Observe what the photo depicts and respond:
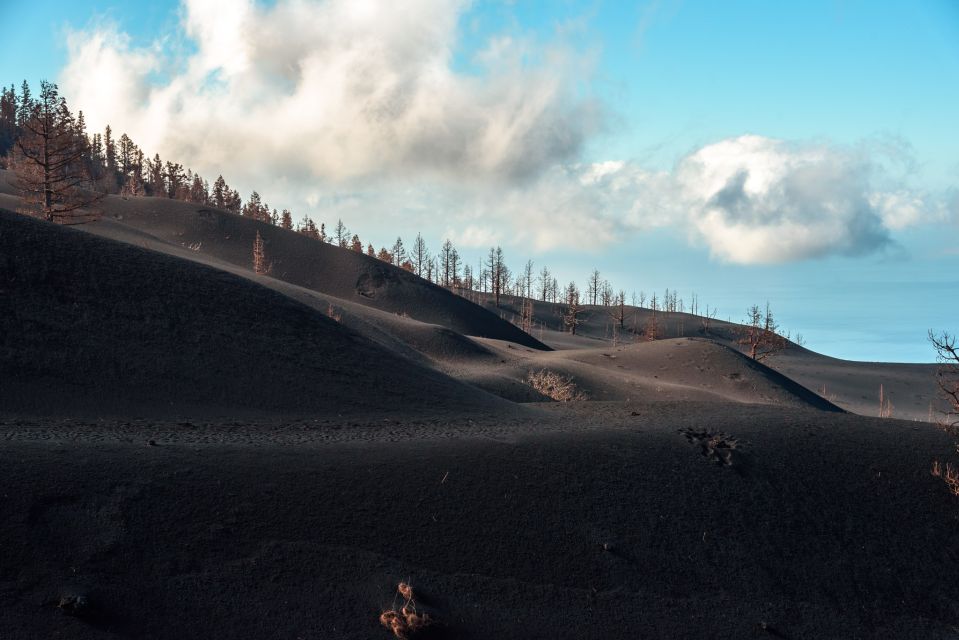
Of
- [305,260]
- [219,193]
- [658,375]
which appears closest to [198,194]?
[219,193]

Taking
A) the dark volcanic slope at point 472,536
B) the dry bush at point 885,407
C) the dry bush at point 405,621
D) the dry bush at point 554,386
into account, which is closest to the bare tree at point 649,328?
the dry bush at point 885,407

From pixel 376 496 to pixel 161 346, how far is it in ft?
30.8

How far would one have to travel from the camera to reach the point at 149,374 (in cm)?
1527

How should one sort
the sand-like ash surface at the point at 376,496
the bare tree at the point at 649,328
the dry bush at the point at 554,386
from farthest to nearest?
the bare tree at the point at 649,328 → the dry bush at the point at 554,386 → the sand-like ash surface at the point at 376,496

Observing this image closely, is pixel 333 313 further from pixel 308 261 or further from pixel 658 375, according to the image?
pixel 308 261

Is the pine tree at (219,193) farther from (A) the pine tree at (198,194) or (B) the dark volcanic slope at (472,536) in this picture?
(B) the dark volcanic slope at (472,536)

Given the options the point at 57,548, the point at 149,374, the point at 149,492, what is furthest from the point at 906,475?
the point at 149,374

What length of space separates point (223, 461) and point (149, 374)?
636cm

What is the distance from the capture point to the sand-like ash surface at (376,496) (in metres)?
8.09

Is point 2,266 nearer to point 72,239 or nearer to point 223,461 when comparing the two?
point 72,239

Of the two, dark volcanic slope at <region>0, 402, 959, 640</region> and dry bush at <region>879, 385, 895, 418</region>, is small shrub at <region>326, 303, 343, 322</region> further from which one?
dry bush at <region>879, 385, 895, 418</region>

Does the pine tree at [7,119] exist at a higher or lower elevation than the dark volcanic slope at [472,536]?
higher

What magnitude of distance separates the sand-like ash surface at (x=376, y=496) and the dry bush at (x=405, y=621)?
12cm

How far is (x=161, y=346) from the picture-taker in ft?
53.9
